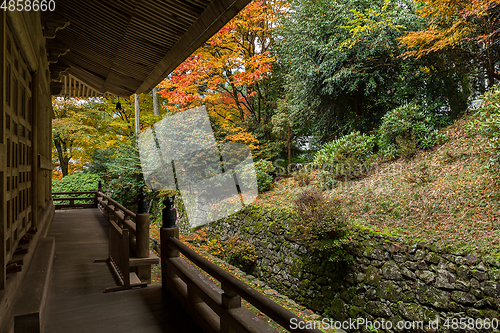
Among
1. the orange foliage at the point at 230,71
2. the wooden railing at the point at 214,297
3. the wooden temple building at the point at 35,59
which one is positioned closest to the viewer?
the wooden railing at the point at 214,297

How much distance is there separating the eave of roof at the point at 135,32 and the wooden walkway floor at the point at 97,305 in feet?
8.35

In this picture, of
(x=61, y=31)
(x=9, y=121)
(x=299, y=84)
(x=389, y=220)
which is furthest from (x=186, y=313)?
(x=299, y=84)

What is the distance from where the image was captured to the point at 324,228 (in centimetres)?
605

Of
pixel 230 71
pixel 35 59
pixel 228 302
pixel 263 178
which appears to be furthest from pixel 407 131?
pixel 35 59

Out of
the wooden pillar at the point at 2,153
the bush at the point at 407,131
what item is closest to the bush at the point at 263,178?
the bush at the point at 407,131

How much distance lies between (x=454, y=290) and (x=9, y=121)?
5.86 m

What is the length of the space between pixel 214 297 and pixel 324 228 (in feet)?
13.8

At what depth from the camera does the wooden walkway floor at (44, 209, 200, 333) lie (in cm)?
259

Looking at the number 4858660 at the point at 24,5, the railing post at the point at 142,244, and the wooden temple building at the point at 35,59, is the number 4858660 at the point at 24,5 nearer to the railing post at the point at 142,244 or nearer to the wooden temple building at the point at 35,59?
the wooden temple building at the point at 35,59

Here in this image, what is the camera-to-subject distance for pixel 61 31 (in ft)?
13.1

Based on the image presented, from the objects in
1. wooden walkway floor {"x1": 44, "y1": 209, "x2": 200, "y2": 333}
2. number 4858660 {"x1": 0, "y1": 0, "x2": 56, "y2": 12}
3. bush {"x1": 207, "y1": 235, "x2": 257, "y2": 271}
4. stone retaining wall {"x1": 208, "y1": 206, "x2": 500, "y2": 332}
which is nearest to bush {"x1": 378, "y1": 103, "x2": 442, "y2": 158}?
stone retaining wall {"x1": 208, "y1": 206, "x2": 500, "y2": 332}

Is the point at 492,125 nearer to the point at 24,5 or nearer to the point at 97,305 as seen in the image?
the point at 97,305

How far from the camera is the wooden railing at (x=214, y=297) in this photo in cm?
162

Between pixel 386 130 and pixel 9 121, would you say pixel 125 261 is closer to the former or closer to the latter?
pixel 9 121
